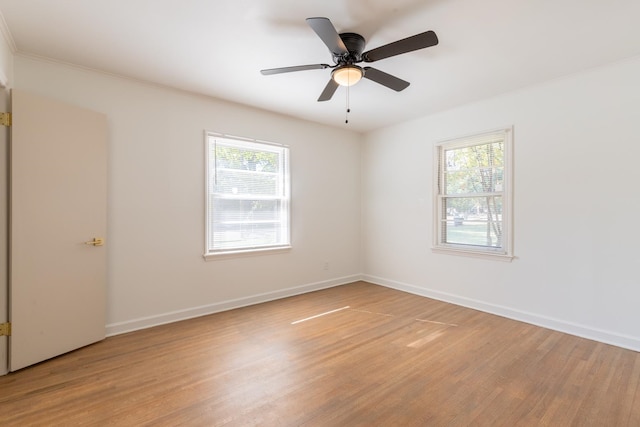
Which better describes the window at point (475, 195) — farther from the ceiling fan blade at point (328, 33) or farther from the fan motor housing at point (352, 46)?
the ceiling fan blade at point (328, 33)

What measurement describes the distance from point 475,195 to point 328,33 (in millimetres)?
2942

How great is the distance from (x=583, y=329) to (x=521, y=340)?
0.70 metres

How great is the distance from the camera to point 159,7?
202 cm

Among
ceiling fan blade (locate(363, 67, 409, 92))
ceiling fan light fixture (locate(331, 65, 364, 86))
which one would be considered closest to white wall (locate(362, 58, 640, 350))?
ceiling fan blade (locate(363, 67, 409, 92))

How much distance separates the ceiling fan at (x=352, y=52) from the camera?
190 cm

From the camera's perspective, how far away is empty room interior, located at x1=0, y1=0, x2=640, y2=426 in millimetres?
2023

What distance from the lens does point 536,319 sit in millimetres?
3248

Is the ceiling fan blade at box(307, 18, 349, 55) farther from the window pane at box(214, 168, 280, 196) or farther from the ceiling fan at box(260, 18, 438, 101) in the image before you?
the window pane at box(214, 168, 280, 196)

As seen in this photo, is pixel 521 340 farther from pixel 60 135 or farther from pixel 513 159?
pixel 60 135

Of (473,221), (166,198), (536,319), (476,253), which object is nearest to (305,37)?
(166,198)

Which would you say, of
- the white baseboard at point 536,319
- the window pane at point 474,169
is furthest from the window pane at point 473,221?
the white baseboard at point 536,319

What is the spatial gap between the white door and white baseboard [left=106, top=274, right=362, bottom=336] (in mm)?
245

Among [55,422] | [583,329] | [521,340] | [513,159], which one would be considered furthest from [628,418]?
[55,422]

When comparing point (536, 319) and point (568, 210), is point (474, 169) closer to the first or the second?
point (568, 210)
